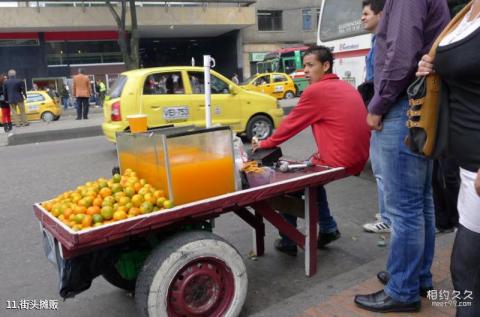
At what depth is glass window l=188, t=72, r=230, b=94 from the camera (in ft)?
29.3

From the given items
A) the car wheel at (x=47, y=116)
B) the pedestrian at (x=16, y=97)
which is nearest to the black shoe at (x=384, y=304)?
the pedestrian at (x=16, y=97)

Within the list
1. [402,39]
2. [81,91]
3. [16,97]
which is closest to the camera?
[402,39]

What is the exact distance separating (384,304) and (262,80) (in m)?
22.8

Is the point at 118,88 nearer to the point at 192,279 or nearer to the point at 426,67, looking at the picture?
the point at 192,279

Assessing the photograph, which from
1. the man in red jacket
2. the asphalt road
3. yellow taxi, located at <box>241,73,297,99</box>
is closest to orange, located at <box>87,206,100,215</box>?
the asphalt road

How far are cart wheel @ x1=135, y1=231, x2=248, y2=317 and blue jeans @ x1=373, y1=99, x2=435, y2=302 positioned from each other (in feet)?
2.95

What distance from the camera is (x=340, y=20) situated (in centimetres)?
684

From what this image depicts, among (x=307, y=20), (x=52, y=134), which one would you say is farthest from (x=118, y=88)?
(x=307, y=20)

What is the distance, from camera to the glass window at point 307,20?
36.9 metres

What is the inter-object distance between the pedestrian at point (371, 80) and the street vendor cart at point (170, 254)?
102cm

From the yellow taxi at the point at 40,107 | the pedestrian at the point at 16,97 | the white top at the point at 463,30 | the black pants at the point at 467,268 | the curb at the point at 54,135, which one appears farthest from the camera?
the yellow taxi at the point at 40,107

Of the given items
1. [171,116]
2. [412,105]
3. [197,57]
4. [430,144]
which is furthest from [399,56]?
[197,57]

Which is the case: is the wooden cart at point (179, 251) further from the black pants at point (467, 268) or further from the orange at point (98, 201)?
the black pants at point (467, 268)

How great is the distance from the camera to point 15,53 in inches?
1125
